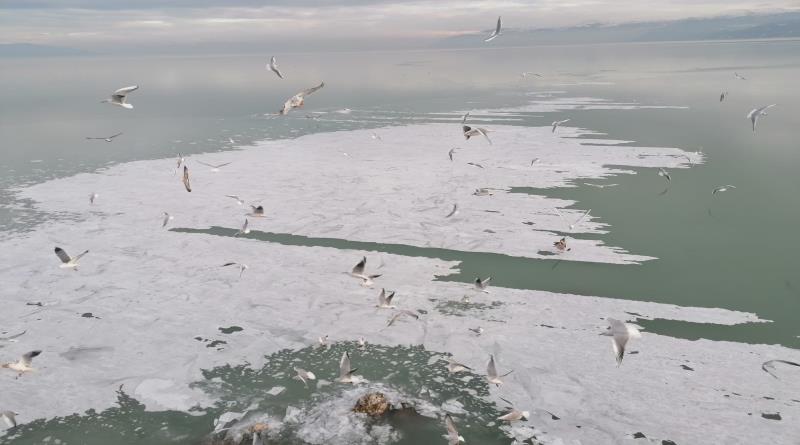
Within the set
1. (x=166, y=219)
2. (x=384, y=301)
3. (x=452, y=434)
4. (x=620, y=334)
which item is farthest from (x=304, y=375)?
(x=166, y=219)

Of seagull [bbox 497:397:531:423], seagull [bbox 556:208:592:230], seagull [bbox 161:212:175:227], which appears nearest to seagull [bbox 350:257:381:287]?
seagull [bbox 497:397:531:423]

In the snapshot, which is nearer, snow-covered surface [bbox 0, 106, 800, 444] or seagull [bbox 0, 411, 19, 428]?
seagull [bbox 0, 411, 19, 428]

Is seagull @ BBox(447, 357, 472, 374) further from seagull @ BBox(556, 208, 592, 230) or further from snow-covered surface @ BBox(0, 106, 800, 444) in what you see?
seagull @ BBox(556, 208, 592, 230)

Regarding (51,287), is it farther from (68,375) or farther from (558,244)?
(558,244)

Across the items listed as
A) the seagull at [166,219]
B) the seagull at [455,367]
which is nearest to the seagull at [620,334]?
the seagull at [455,367]

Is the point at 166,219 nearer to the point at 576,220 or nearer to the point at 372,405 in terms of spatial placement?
the point at 372,405
